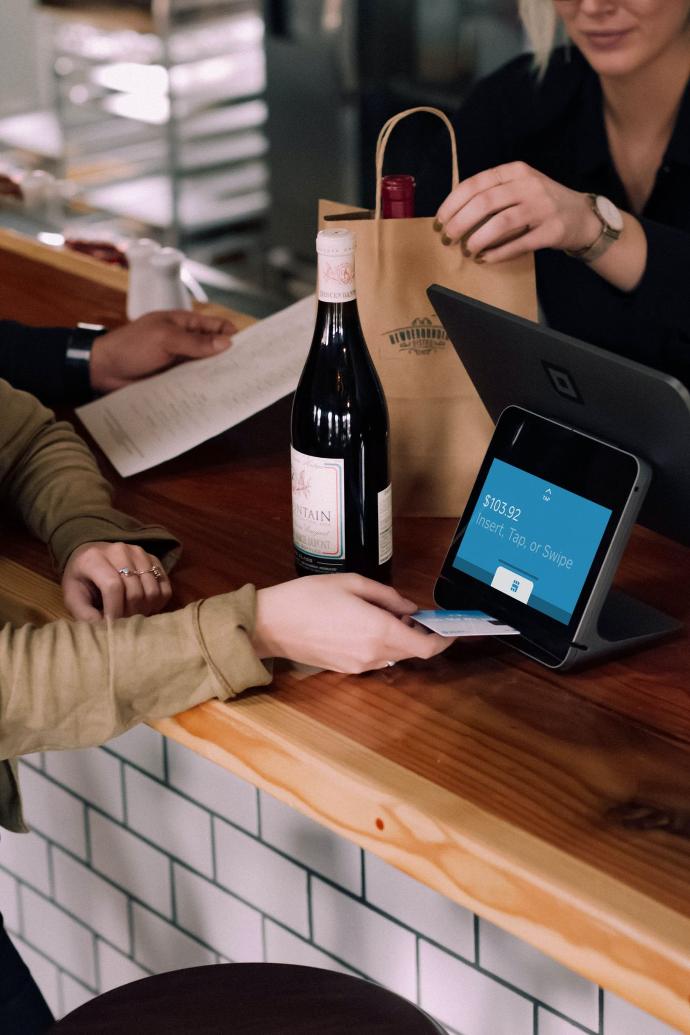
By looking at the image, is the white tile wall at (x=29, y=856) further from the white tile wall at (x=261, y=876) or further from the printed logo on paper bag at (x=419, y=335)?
the printed logo on paper bag at (x=419, y=335)

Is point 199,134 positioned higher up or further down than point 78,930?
higher up

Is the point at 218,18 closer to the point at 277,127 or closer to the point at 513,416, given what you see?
the point at 277,127

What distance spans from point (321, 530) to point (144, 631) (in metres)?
0.20

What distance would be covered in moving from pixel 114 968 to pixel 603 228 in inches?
55.0

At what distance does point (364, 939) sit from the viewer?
1649 mm

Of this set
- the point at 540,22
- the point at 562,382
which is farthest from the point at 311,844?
the point at 540,22

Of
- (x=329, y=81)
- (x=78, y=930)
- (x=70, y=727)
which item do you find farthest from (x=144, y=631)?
(x=329, y=81)

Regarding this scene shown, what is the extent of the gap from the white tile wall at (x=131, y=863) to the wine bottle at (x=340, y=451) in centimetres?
84

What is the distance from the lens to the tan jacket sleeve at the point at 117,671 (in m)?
1.10

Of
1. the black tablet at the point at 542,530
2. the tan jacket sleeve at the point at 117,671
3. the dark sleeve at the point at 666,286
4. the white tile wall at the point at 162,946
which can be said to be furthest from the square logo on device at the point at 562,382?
the white tile wall at the point at 162,946

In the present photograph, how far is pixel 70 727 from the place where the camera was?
1117 millimetres

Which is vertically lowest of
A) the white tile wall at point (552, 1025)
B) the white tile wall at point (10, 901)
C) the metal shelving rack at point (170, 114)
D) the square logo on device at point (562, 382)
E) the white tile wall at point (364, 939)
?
the white tile wall at point (10, 901)

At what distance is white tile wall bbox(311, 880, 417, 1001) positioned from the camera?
1.61 m

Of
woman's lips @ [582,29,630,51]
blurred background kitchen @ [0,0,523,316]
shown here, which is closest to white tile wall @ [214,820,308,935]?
woman's lips @ [582,29,630,51]
